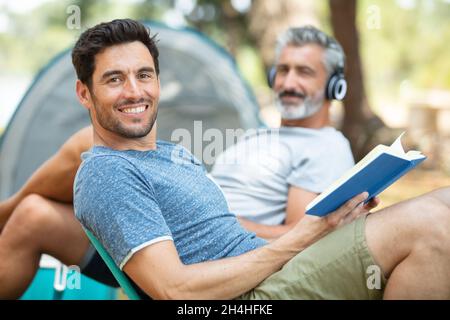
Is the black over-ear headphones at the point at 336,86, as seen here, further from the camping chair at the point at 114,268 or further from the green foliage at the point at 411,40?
the green foliage at the point at 411,40

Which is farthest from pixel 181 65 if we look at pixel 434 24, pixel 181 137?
pixel 434 24

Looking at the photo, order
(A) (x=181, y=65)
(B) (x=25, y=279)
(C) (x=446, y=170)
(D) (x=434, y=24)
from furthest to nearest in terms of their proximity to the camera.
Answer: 1. (D) (x=434, y=24)
2. (C) (x=446, y=170)
3. (A) (x=181, y=65)
4. (B) (x=25, y=279)

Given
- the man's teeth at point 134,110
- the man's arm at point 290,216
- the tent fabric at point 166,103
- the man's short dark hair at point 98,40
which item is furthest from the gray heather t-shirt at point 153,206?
the tent fabric at point 166,103

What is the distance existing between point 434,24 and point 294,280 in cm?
3359

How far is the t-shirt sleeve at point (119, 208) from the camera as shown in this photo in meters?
1.52

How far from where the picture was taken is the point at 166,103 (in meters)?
3.84

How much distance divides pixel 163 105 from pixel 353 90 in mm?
3552

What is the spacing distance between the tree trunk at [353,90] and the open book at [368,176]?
507 centimetres

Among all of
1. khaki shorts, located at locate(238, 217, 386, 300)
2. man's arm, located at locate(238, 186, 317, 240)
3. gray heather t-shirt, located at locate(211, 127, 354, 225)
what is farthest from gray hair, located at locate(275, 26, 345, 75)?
khaki shorts, located at locate(238, 217, 386, 300)

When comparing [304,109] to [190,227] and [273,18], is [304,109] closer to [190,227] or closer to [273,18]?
[190,227]

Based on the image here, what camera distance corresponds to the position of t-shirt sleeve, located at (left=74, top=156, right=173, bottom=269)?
1.52 meters

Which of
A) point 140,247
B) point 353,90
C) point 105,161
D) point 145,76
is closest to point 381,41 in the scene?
point 353,90

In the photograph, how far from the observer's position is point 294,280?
1.57m
